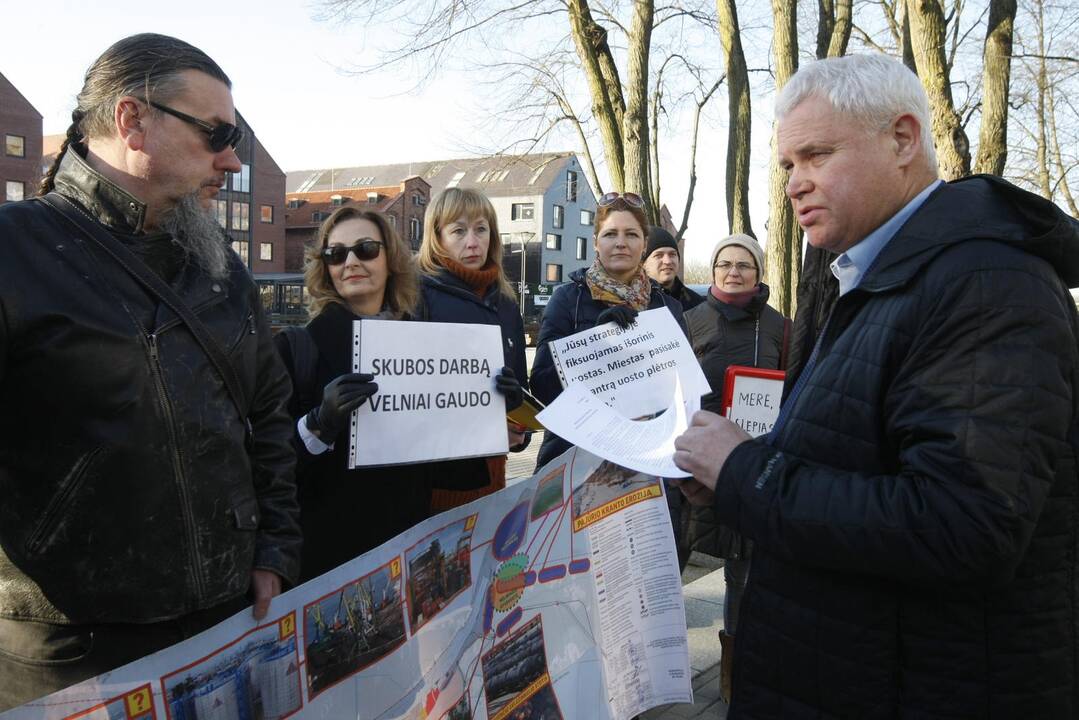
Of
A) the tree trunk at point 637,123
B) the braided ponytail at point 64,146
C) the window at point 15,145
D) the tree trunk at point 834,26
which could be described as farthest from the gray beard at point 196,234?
the window at point 15,145

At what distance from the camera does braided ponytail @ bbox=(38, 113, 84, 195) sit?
204 cm

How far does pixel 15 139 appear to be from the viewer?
4612 cm

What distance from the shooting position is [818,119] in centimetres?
174

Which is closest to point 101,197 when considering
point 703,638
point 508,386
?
point 508,386

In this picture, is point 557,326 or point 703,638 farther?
point 703,638

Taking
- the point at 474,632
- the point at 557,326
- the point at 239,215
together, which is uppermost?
the point at 239,215

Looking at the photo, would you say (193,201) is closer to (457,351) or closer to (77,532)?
(77,532)

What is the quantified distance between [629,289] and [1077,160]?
84.7ft

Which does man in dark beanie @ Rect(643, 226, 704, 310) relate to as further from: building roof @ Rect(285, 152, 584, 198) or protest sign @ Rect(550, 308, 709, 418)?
building roof @ Rect(285, 152, 584, 198)

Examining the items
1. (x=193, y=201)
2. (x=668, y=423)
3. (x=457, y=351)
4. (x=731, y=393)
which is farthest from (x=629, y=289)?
(x=193, y=201)

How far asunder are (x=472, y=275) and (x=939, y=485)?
2.67 m

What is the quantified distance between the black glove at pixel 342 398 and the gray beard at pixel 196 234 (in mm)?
526

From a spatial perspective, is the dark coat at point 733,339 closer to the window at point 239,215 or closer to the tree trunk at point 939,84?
the tree trunk at point 939,84

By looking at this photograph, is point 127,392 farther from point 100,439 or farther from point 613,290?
point 613,290
